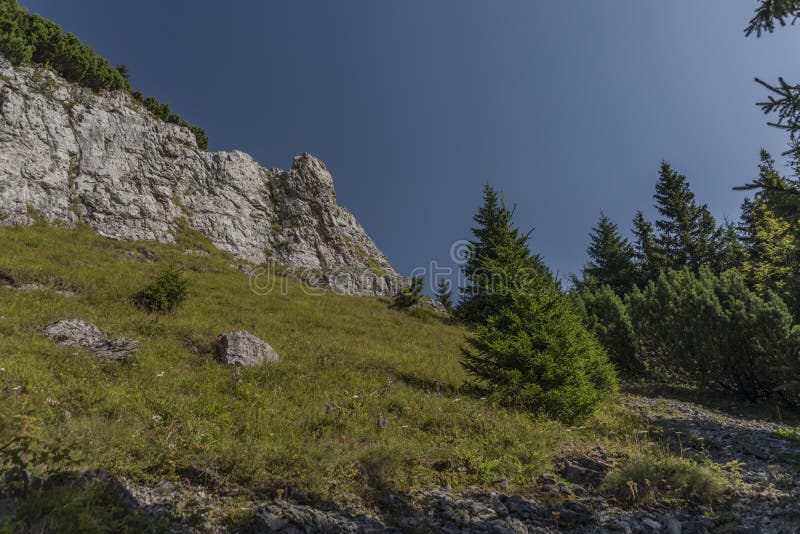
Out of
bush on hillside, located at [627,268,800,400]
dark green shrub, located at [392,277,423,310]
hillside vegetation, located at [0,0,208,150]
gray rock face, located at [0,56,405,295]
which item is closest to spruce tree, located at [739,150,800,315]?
bush on hillside, located at [627,268,800,400]

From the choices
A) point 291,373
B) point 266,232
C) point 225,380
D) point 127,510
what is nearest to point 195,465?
point 127,510

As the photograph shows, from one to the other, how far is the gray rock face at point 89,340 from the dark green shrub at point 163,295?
3.76 m

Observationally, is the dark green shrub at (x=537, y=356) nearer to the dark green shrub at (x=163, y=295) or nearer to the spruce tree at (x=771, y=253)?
the spruce tree at (x=771, y=253)

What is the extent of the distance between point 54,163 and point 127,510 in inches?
1677

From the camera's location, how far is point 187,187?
44.0 m

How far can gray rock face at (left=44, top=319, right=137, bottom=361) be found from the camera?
30.2ft

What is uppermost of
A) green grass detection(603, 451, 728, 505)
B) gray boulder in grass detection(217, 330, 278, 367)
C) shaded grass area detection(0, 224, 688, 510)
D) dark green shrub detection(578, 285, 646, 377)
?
dark green shrub detection(578, 285, 646, 377)

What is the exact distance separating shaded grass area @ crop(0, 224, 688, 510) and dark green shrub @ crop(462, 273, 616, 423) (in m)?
0.76

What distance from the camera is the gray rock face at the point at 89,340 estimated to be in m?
9.20

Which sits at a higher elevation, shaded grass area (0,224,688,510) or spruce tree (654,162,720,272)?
spruce tree (654,162,720,272)

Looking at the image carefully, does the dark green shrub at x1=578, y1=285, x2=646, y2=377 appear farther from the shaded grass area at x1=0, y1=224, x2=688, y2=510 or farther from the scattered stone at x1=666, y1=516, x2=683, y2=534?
the scattered stone at x1=666, y1=516, x2=683, y2=534

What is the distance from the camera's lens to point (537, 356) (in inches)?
385

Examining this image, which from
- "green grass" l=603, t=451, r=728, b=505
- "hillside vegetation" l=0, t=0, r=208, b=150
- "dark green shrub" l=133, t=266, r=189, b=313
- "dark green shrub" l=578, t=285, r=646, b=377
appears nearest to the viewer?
"green grass" l=603, t=451, r=728, b=505

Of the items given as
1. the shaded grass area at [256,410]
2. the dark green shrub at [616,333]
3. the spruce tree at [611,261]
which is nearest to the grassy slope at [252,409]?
the shaded grass area at [256,410]
